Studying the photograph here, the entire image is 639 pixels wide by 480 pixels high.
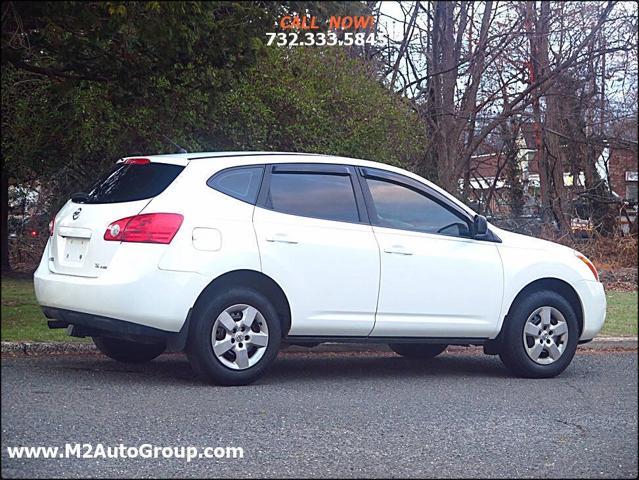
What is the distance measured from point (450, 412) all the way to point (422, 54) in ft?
38.6

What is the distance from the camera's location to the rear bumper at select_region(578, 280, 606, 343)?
845cm

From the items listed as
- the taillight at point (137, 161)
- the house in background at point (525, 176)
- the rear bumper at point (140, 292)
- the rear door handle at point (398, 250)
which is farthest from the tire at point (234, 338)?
the house in background at point (525, 176)

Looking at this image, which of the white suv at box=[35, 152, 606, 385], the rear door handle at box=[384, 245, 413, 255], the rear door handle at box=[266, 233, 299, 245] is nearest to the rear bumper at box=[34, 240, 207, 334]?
the white suv at box=[35, 152, 606, 385]

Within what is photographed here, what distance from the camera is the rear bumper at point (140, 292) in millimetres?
6723

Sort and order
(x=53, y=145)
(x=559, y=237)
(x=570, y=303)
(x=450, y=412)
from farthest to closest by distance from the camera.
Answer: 1. (x=559, y=237)
2. (x=53, y=145)
3. (x=570, y=303)
4. (x=450, y=412)

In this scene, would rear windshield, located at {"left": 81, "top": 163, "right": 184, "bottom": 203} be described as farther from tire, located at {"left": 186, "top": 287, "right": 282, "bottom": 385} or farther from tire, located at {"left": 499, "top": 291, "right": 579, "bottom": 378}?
tire, located at {"left": 499, "top": 291, "right": 579, "bottom": 378}

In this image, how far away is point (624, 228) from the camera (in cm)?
2123

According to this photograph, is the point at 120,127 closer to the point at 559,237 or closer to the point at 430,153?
the point at 430,153

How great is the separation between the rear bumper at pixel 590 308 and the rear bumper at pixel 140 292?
3.45 meters

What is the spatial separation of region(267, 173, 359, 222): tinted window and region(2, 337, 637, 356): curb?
1214mm

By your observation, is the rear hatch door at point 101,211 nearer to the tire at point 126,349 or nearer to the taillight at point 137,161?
the taillight at point 137,161

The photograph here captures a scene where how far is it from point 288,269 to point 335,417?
136 cm

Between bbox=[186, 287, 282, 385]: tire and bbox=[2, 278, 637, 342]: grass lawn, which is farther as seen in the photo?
bbox=[2, 278, 637, 342]: grass lawn

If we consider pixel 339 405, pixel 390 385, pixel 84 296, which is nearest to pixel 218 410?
pixel 339 405
